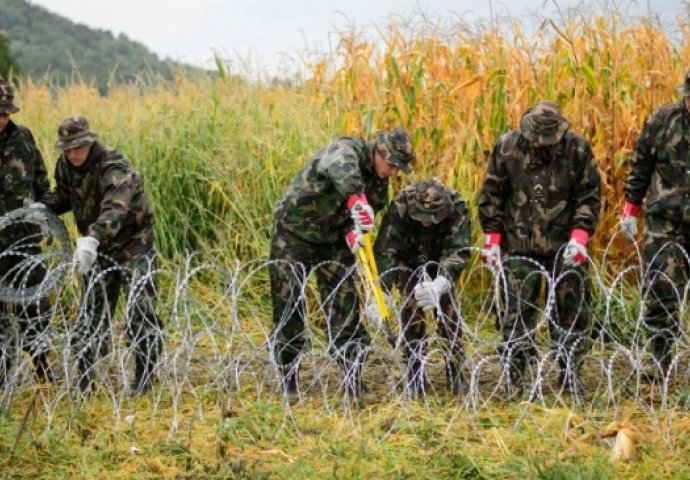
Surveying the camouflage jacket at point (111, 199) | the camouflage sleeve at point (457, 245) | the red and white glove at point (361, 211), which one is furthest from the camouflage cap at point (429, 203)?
the camouflage jacket at point (111, 199)

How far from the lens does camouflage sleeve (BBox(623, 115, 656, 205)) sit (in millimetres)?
6797

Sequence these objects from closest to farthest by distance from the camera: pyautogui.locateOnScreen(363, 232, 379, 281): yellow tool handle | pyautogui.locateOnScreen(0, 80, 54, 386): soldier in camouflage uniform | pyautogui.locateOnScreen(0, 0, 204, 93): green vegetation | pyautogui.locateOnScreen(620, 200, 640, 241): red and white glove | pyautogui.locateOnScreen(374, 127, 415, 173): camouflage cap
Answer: pyautogui.locateOnScreen(374, 127, 415, 173): camouflage cap → pyautogui.locateOnScreen(363, 232, 379, 281): yellow tool handle → pyautogui.locateOnScreen(620, 200, 640, 241): red and white glove → pyautogui.locateOnScreen(0, 80, 54, 386): soldier in camouflage uniform → pyautogui.locateOnScreen(0, 0, 204, 93): green vegetation

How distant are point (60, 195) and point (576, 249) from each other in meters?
3.31

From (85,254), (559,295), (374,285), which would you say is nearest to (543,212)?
(559,295)

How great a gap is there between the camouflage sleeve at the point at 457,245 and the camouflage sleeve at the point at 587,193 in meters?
A: 0.65

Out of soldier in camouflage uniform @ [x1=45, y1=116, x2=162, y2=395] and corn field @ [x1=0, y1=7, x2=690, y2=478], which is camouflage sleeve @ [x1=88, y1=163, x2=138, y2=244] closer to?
soldier in camouflage uniform @ [x1=45, y1=116, x2=162, y2=395]

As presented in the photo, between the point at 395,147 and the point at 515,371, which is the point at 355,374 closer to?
the point at 515,371

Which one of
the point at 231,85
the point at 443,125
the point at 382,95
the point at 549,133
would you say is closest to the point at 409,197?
the point at 549,133

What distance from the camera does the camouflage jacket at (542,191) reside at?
6.70 m

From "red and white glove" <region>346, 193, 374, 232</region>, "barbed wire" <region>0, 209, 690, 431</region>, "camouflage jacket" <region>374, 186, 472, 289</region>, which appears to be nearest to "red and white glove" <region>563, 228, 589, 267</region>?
"barbed wire" <region>0, 209, 690, 431</region>

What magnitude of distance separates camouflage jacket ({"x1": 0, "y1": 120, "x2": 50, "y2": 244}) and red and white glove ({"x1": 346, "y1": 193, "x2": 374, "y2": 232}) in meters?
2.31

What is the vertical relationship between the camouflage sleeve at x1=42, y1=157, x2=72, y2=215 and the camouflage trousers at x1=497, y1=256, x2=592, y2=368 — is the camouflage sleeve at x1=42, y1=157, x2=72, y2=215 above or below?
above

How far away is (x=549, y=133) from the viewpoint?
6.55 metres

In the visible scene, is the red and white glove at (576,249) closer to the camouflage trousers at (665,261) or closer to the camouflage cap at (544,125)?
the camouflage trousers at (665,261)
